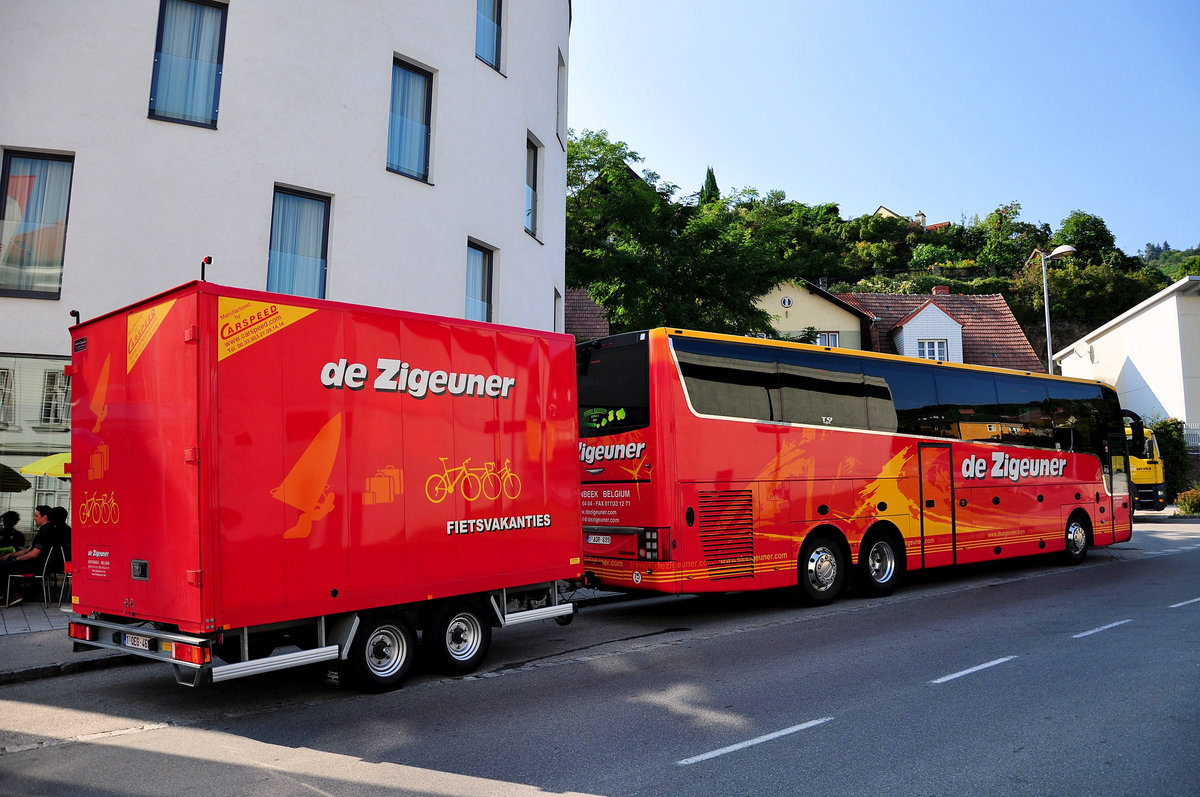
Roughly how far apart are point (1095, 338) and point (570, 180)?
30.5 meters

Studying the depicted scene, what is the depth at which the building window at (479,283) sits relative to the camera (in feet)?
56.1

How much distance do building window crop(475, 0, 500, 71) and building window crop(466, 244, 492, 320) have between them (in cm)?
392

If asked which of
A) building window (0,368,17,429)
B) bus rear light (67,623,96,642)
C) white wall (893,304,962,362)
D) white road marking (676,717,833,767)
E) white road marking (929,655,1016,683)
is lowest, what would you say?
white road marking (676,717,833,767)

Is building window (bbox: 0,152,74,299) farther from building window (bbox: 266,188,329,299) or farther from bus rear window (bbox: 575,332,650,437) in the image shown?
bus rear window (bbox: 575,332,650,437)

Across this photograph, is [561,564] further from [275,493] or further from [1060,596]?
[1060,596]

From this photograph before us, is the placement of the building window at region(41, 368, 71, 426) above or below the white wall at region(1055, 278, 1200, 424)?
below

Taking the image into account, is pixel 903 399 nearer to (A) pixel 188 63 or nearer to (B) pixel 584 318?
(A) pixel 188 63

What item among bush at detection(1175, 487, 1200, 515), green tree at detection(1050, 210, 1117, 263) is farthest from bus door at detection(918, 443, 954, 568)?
green tree at detection(1050, 210, 1117, 263)

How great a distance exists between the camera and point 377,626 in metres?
7.34

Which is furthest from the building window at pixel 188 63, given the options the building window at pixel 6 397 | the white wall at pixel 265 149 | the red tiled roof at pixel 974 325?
the red tiled roof at pixel 974 325

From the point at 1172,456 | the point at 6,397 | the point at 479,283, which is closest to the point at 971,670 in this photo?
the point at 479,283

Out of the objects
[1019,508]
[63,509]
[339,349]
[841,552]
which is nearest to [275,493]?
[339,349]

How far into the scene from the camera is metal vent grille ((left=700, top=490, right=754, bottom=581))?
10641 millimetres

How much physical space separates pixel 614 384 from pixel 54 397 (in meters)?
8.62
